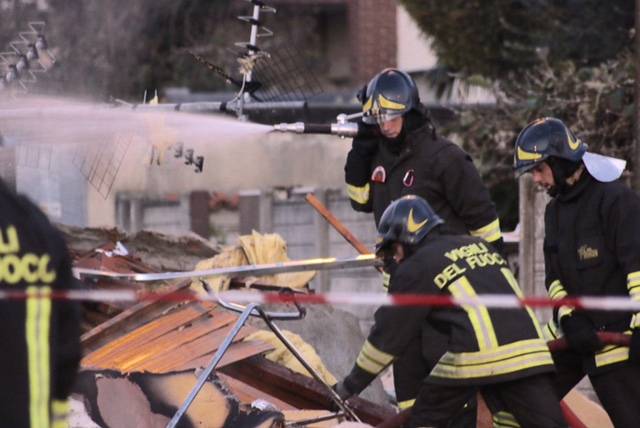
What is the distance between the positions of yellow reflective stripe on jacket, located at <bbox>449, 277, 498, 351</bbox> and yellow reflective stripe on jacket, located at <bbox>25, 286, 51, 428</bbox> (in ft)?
7.56

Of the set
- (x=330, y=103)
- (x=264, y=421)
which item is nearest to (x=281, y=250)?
(x=264, y=421)

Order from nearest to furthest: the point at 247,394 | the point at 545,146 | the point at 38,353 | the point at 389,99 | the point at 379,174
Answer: the point at 38,353, the point at 545,146, the point at 389,99, the point at 379,174, the point at 247,394

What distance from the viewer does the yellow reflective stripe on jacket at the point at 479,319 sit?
5.71m

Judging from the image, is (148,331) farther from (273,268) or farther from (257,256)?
(257,256)

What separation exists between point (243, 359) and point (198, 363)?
286mm

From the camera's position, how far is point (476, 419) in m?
6.48

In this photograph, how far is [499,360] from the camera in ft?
18.9

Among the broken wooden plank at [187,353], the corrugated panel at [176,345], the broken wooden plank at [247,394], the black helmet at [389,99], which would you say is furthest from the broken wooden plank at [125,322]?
the black helmet at [389,99]

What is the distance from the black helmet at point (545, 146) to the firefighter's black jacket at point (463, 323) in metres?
0.66

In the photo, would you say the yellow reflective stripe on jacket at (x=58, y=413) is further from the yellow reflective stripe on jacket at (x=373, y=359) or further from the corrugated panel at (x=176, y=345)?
the corrugated panel at (x=176, y=345)

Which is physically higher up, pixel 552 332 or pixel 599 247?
pixel 599 247

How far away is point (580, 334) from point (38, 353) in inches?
123

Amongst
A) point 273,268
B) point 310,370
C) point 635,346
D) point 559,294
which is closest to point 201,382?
point 310,370

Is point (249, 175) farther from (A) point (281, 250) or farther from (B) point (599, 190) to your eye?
(B) point (599, 190)
